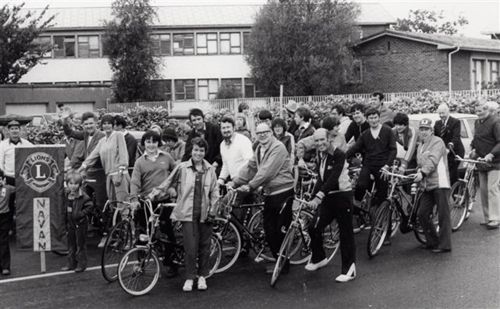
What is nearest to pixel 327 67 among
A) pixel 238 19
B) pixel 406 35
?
pixel 406 35

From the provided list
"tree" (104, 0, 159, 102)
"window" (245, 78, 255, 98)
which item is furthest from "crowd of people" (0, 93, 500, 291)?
"window" (245, 78, 255, 98)

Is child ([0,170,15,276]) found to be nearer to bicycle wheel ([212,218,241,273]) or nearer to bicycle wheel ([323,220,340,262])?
bicycle wheel ([212,218,241,273])

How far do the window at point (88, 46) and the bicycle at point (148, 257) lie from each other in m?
45.2

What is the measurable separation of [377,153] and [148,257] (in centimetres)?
407

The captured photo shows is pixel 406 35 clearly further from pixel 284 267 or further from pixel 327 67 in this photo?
pixel 284 267

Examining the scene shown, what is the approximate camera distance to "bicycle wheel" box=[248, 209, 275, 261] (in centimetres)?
930

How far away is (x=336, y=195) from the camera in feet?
28.0

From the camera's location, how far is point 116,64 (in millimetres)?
47281

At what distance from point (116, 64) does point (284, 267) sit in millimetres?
40295

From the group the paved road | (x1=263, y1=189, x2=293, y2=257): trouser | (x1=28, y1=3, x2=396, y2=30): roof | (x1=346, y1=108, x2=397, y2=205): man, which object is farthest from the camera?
(x1=28, y1=3, x2=396, y2=30): roof

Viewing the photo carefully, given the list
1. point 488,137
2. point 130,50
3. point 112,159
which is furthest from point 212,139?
Answer: point 130,50

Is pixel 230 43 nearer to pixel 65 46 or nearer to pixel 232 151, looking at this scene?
pixel 65 46

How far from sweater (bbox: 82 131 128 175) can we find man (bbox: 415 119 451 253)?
14.2 ft

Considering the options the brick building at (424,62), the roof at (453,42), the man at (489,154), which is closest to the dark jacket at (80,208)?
the man at (489,154)
